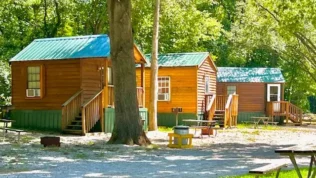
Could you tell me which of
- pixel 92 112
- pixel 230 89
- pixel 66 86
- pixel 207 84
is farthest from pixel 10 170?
pixel 230 89

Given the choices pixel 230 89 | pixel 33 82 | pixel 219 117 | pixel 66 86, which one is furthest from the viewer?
pixel 230 89

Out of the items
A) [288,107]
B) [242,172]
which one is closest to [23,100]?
[242,172]

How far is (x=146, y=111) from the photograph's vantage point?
25156 millimetres

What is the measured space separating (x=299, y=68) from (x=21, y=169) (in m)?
34.7

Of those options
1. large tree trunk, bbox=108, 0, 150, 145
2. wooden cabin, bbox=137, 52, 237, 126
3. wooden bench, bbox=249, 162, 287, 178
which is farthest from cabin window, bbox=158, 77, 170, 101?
wooden bench, bbox=249, 162, 287, 178

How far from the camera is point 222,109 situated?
31453 millimetres

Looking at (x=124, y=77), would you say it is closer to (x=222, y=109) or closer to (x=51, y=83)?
(x=51, y=83)

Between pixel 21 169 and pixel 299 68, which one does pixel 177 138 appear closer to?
pixel 21 169

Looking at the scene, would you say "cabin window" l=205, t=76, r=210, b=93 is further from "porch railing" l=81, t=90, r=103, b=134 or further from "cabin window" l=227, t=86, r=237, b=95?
"porch railing" l=81, t=90, r=103, b=134

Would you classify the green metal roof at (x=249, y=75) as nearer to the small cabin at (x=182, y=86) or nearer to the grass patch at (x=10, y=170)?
the small cabin at (x=182, y=86)

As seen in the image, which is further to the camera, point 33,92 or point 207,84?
point 207,84

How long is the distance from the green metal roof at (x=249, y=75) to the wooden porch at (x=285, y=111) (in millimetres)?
1679

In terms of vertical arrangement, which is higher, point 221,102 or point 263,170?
point 221,102

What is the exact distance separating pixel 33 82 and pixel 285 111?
64.9ft
